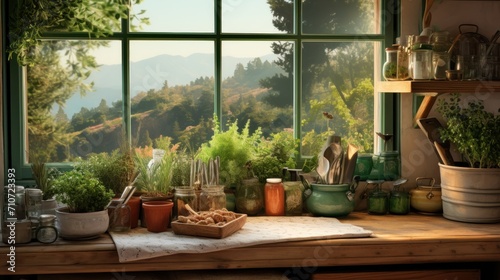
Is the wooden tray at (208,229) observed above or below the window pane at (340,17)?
below

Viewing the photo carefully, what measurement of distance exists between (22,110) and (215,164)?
983 mm

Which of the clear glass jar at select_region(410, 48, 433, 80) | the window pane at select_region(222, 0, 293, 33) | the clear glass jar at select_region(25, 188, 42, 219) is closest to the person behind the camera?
the clear glass jar at select_region(25, 188, 42, 219)

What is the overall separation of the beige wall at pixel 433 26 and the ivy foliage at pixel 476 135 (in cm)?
27

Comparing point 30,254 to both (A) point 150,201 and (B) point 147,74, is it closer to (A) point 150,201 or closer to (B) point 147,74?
(A) point 150,201

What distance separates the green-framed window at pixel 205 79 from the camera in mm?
3594

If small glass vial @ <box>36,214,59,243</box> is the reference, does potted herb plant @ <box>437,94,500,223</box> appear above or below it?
above

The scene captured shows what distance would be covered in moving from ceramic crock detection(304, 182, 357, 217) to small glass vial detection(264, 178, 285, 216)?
137 millimetres

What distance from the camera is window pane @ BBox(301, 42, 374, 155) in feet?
12.2

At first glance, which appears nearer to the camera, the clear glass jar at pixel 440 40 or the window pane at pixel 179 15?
the clear glass jar at pixel 440 40

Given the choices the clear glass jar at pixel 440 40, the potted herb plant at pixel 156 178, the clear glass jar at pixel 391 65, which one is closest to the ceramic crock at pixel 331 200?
the clear glass jar at pixel 391 65

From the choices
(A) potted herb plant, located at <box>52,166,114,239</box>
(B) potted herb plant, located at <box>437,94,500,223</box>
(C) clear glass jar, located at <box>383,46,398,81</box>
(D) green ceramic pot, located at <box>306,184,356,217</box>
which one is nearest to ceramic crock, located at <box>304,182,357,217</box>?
(D) green ceramic pot, located at <box>306,184,356,217</box>

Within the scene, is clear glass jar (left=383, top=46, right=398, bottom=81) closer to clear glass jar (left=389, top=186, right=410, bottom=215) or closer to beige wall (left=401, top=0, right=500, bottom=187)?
beige wall (left=401, top=0, right=500, bottom=187)

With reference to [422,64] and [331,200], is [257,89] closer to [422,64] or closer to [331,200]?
[331,200]

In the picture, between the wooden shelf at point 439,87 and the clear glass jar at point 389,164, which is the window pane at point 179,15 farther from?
the clear glass jar at point 389,164
